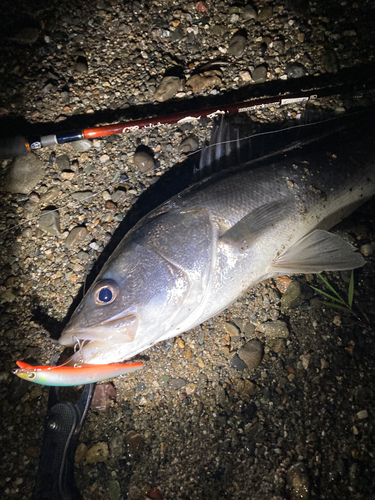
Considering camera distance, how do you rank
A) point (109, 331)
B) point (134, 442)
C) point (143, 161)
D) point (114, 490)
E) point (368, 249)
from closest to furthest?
point (109, 331), point (114, 490), point (134, 442), point (368, 249), point (143, 161)

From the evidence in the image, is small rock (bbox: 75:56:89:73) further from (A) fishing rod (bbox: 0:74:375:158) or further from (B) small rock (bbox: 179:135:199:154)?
(B) small rock (bbox: 179:135:199:154)

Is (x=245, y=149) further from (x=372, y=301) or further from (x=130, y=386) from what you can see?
(x=130, y=386)

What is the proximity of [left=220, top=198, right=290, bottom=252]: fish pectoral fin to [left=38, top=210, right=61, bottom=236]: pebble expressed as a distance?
187 centimetres

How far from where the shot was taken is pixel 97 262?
2934mm

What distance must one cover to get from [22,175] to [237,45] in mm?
2900

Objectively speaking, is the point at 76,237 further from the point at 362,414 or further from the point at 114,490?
the point at 362,414

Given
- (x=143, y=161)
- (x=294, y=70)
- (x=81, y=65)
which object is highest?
(x=81, y=65)

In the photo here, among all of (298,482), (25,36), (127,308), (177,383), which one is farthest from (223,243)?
(25,36)

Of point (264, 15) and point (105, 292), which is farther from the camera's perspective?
point (264, 15)

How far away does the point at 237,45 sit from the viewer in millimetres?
3197

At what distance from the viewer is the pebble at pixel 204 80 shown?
125 inches

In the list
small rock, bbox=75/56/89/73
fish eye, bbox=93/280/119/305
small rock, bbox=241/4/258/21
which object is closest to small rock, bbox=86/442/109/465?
fish eye, bbox=93/280/119/305

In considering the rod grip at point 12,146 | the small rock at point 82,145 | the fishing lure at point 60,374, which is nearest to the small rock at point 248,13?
the small rock at point 82,145

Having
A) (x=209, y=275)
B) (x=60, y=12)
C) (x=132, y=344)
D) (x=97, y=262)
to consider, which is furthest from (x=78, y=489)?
(x=60, y=12)
